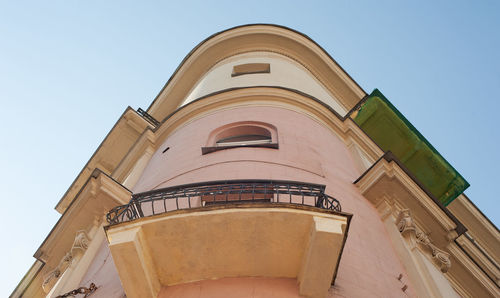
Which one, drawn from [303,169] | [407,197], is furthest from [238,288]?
[407,197]

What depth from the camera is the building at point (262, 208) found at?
20.7 feet

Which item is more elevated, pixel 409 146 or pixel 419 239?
pixel 409 146

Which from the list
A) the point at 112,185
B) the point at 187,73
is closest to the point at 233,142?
the point at 112,185

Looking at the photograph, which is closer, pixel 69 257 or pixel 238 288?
pixel 238 288

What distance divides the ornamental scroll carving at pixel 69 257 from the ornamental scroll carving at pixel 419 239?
5.10 meters

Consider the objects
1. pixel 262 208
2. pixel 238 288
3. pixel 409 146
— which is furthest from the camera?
pixel 409 146

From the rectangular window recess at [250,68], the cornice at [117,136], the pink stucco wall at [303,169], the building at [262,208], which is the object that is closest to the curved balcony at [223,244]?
the building at [262,208]

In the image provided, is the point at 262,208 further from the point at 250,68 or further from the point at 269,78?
the point at 250,68

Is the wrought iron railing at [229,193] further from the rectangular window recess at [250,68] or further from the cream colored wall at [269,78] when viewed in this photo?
the rectangular window recess at [250,68]

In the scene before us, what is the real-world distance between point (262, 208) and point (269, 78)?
10.7 metres

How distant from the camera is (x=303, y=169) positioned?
31.6 feet

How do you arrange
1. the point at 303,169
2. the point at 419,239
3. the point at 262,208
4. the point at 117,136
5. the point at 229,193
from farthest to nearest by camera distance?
the point at 117,136
the point at 303,169
the point at 419,239
the point at 229,193
the point at 262,208

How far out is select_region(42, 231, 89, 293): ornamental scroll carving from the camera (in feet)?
29.6

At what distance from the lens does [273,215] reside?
20.7 ft
